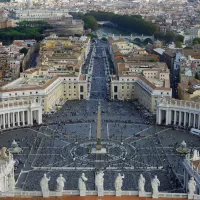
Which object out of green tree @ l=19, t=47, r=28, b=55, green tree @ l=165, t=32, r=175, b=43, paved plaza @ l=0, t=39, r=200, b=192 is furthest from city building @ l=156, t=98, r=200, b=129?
green tree @ l=165, t=32, r=175, b=43

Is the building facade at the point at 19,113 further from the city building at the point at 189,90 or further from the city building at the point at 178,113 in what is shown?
the city building at the point at 189,90

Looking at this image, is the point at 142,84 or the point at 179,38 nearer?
the point at 142,84

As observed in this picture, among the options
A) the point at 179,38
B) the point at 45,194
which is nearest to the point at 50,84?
the point at 45,194

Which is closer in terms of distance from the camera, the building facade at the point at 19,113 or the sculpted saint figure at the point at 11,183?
the sculpted saint figure at the point at 11,183

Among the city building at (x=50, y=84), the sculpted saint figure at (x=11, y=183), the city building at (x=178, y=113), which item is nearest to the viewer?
the sculpted saint figure at (x=11, y=183)

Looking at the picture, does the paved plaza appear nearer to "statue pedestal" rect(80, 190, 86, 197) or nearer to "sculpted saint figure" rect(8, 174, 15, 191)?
"sculpted saint figure" rect(8, 174, 15, 191)

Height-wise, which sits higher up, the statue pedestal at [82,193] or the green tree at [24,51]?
the statue pedestal at [82,193]

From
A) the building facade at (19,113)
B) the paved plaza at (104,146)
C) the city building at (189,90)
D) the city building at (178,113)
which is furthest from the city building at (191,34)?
the building facade at (19,113)

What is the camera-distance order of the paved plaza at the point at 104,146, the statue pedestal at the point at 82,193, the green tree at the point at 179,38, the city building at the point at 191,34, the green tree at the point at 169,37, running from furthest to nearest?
1. the city building at the point at 191,34
2. the green tree at the point at 169,37
3. the green tree at the point at 179,38
4. the paved plaza at the point at 104,146
5. the statue pedestal at the point at 82,193

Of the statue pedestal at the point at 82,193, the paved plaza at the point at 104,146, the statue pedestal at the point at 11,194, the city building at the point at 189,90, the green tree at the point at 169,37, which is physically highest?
the statue pedestal at the point at 82,193

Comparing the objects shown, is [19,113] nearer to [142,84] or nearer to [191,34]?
[142,84]
